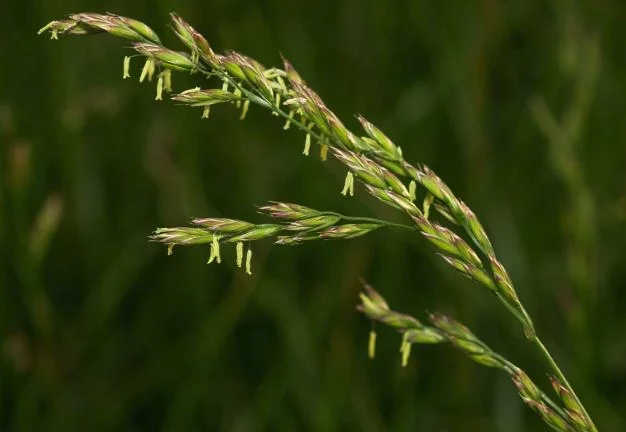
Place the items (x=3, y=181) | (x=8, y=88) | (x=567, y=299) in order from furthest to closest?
(x=8, y=88) < (x=567, y=299) < (x=3, y=181)

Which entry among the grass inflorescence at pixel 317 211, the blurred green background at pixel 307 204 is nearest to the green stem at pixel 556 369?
the grass inflorescence at pixel 317 211

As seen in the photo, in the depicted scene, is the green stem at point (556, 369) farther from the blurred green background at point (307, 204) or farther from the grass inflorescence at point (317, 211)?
the blurred green background at point (307, 204)

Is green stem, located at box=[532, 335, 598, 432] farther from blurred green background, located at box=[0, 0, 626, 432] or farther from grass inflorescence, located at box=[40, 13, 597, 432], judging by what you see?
blurred green background, located at box=[0, 0, 626, 432]

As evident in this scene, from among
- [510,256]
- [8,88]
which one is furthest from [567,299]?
[8,88]

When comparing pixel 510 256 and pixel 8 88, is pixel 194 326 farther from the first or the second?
pixel 8 88

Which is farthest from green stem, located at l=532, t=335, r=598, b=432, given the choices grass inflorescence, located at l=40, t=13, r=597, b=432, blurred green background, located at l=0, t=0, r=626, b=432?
blurred green background, located at l=0, t=0, r=626, b=432

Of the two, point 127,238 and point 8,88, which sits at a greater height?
point 8,88

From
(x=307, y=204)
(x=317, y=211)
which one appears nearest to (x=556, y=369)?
(x=317, y=211)

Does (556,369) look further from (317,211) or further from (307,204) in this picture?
(307,204)

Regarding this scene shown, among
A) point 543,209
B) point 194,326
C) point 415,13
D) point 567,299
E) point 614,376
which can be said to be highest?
point 415,13
